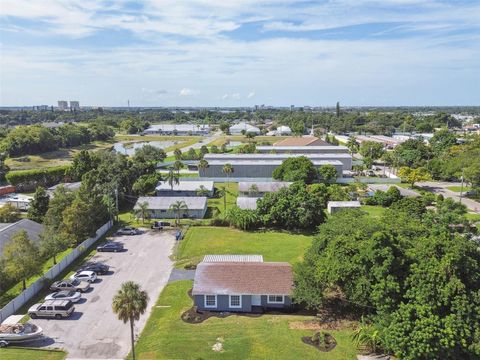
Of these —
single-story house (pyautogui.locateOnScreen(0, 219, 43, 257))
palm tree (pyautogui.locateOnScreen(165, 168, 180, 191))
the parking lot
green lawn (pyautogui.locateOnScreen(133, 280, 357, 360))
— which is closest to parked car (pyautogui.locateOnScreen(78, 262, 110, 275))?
the parking lot

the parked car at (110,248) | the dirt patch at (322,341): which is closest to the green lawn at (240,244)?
the parked car at (110,248)

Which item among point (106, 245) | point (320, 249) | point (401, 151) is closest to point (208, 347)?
point (320, 249)

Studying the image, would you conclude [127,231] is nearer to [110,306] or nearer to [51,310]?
[110,306]

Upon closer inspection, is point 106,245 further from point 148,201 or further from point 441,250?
point 441,250

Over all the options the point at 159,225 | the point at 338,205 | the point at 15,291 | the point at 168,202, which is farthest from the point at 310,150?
the point at 15,291

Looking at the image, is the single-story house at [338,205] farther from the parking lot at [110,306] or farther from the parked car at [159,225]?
the parking lot at [110,306]
